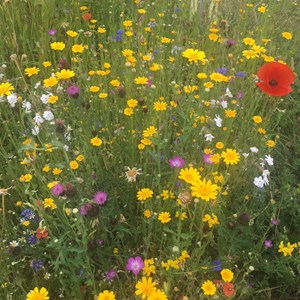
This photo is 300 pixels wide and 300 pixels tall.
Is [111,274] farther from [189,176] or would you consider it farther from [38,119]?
[38,119]

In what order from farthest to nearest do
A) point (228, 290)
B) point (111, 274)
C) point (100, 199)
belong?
point (111, 274), point (100, 199), point (228, 290)

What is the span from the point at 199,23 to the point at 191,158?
1.57 meters

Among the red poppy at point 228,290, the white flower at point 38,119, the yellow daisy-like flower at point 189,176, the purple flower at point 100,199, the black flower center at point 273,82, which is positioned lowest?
the red poppy at point 228,290

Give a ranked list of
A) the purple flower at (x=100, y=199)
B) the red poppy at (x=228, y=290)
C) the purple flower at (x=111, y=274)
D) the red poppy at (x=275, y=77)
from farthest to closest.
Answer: the red poppy at (x=275, y=77) < the purple flower at (x=111, y=274) < the purple flower at (x=100, y=199) < the red poppy at (x=228, y=290)

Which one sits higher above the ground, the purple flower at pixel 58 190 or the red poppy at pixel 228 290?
the purple flower at pixel 58 190

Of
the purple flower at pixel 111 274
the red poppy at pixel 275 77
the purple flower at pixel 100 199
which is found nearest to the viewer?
the purple flower at pixel 100 199

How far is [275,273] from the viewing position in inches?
68.9

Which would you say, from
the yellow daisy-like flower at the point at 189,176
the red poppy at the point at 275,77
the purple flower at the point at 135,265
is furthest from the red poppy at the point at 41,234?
the red poppy at the point at 275,77

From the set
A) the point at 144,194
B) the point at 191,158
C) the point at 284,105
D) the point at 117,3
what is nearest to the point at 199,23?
the point at 117,3

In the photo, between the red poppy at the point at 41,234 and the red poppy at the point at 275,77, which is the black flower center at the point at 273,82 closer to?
the red poppy at the point at 275,77

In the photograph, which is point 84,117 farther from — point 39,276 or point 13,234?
point 39,276

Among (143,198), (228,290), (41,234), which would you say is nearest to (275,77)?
(143,198)

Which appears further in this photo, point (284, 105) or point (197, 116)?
point (284, 105)

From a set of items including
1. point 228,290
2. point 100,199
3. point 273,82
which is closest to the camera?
point 228,290
